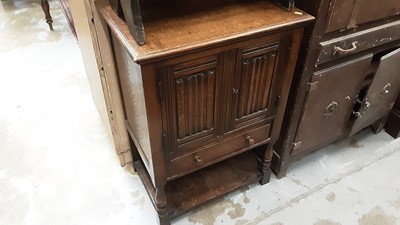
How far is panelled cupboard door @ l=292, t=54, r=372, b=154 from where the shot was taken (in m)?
1.29

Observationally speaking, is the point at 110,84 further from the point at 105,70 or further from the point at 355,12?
the point at 355,12

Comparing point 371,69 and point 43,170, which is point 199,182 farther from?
point 371,69

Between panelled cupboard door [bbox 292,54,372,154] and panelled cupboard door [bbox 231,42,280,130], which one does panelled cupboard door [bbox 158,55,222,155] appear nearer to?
panelled cupboard door [bbox 231,42,280,130]

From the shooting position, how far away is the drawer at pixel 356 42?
3.90 ft

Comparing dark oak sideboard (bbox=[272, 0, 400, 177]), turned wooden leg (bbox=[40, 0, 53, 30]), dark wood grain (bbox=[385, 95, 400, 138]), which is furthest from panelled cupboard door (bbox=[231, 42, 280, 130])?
turned wooden leg (bbox=[40, 0, 53, 30])

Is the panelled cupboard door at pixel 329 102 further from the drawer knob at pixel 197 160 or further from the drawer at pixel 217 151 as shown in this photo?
the drawer knob at pixel 197 160

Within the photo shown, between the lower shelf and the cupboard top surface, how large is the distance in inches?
30.4

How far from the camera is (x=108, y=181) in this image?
1603 mm

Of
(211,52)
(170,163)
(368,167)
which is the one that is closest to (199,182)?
(170,163)

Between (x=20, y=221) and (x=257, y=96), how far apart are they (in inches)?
45.5

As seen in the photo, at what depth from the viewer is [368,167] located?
1.67m

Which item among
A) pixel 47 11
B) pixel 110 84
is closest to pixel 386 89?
pixel 110 84

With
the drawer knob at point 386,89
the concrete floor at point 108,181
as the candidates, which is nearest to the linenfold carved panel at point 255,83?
the concrete floor at point 108,181

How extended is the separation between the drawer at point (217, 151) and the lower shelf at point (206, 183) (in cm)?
25
